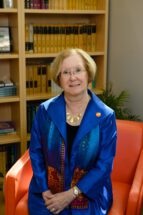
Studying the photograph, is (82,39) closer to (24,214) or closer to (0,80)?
(0,80)

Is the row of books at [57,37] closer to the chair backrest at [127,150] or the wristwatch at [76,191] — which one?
the chair backrest at [127,150]

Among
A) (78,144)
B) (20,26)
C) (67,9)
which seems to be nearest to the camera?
(78,144)

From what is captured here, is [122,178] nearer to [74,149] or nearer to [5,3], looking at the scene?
[74,149]

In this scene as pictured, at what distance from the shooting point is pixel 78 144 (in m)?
1.84

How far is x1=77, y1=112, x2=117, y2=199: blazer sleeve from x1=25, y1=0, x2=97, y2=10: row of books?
1.42 metres

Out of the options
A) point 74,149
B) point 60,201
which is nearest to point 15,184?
point 60,201

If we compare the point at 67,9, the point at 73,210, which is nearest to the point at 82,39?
the point at 67,9

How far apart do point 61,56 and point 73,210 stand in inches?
32.4

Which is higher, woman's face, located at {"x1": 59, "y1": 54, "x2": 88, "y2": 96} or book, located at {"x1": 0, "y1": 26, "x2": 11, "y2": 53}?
book, located at {"x1": 0, "y1": 26, "x2": 11, "y2": 53}

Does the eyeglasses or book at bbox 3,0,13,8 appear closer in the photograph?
the eyeglasses

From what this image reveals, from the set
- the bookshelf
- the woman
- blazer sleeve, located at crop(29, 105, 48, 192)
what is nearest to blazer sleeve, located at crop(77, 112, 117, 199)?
the woman

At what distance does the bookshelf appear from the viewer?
111 inches

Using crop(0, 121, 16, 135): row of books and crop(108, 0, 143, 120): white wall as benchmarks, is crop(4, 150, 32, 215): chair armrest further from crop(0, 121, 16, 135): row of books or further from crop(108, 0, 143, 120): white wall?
crop(108, 0, 143, 120): white wall

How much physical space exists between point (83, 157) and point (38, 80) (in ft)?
4.57
